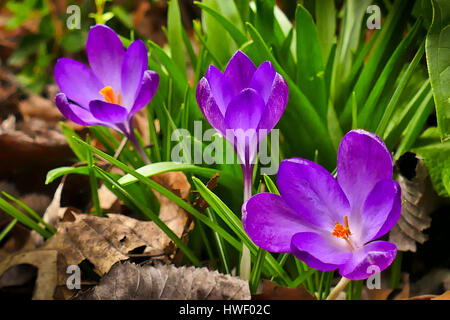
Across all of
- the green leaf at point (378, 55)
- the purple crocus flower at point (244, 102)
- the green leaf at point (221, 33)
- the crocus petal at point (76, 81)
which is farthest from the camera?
the green leaf at point (221, 33)

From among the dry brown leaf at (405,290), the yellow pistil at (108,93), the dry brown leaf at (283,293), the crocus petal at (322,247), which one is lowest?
the dry brown leaf at (405,290)

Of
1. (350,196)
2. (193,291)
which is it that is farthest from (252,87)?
(193,291)

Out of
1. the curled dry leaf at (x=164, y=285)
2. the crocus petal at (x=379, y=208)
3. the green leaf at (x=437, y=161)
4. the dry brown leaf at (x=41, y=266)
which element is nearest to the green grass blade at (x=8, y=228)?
the dry brown leaf at (x=41, y=266)

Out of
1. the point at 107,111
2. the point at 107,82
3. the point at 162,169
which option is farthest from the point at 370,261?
the point at 107,82

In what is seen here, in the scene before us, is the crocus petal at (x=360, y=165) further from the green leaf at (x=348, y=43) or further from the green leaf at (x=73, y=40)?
the green leaf at (x=73, y=40)

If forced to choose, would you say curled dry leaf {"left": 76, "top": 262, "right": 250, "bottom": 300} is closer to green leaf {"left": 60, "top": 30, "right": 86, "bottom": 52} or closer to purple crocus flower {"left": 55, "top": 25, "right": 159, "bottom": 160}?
purple crocus flower {"left": 55, "top": 25, "right": 159, "bottom": 160}

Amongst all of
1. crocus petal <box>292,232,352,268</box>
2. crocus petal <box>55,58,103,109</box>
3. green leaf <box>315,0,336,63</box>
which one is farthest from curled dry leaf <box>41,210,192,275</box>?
green leaf <box>315,0,336,63</box>
